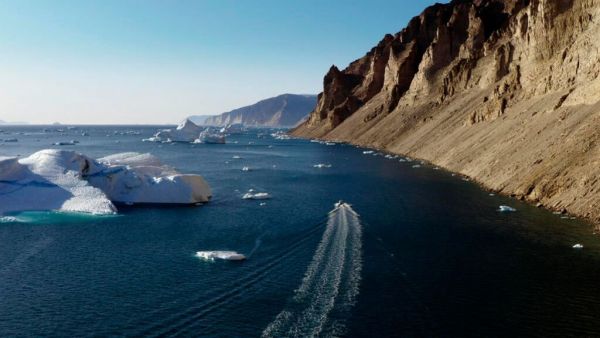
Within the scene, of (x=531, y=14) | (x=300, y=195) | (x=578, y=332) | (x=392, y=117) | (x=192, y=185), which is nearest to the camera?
(x=578, y=332)

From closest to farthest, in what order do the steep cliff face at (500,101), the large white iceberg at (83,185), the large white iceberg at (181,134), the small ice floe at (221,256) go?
1. the small ice floe at (221,256)
2. the large white iceberg at (83,185)
3. the steep cliff face at (500,101)
4. the large white iceberg at (181,134)

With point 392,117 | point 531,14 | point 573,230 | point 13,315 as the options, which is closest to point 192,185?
point 13,315

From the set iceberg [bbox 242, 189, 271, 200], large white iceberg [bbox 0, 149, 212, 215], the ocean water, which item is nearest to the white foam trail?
the ocean water

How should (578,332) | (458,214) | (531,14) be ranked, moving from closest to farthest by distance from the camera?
(578,332) < (458,214) < (531,14)

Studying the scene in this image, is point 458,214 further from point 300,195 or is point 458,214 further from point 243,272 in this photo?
point 243,272

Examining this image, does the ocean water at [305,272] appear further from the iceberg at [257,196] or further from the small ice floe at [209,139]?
the small ice floe at [209,139]

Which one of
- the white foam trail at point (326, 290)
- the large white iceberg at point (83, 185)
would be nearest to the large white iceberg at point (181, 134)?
the large white iceberg at point (83, 185)
